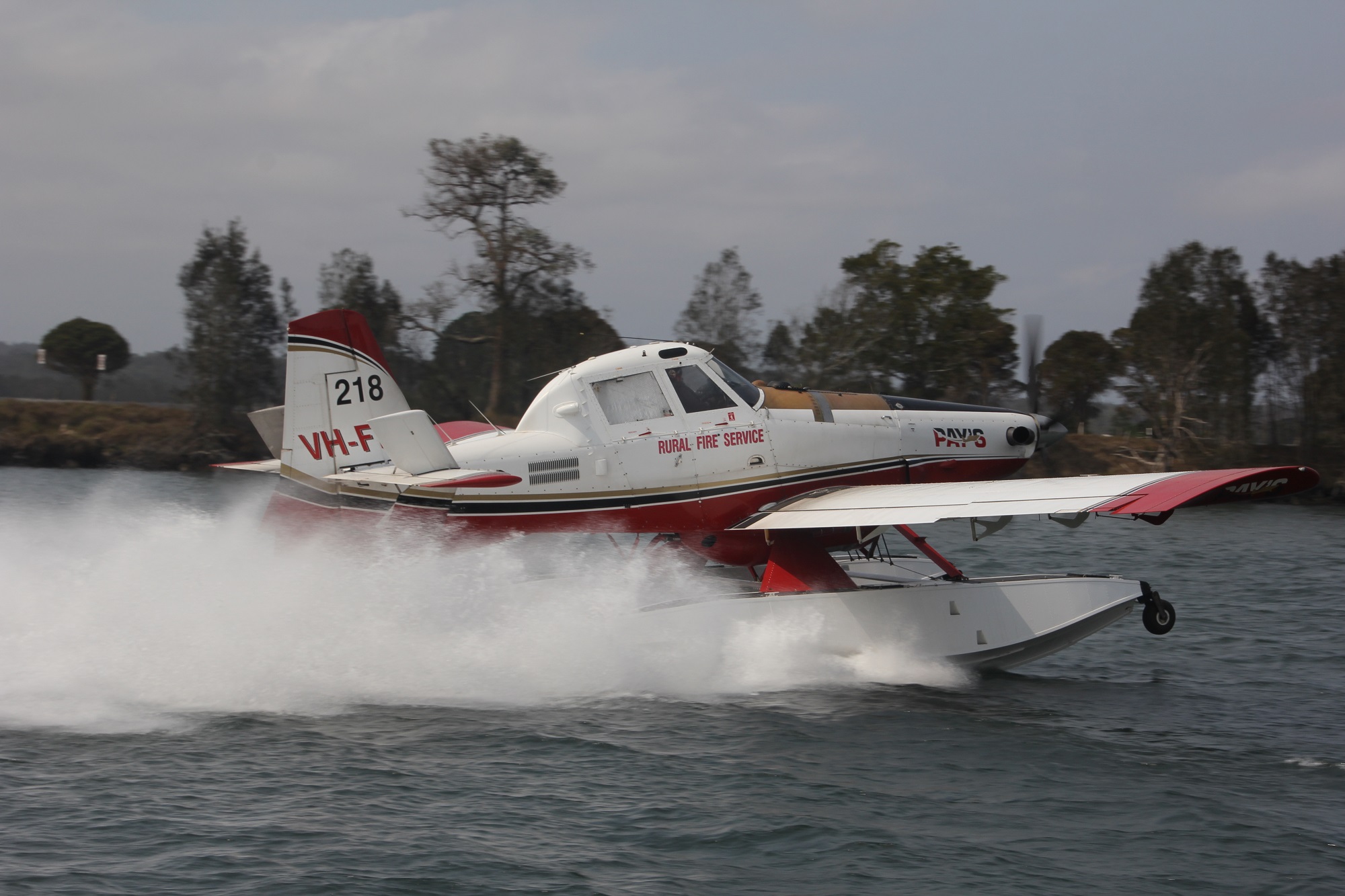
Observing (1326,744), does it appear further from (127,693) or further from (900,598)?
(127,693)

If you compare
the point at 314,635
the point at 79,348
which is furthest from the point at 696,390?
the point at 79,348

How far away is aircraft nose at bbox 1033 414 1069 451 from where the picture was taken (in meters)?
12.0

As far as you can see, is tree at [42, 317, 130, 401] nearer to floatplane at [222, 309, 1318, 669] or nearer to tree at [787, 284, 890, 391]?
tree at [787, 284, 890, 391]

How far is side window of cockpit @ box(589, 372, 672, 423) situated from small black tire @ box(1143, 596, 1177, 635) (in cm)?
489

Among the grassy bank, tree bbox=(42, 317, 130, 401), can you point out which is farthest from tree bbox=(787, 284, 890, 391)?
tree bbox=(42, 317, 130, 401)

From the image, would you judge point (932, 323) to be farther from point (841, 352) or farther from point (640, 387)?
point (640, 387)

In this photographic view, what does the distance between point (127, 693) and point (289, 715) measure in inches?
50.3

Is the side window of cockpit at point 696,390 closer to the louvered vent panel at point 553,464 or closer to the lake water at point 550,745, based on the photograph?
the louvered vent panel at point 553,464

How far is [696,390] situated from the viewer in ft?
34.4

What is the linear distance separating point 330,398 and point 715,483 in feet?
12.0

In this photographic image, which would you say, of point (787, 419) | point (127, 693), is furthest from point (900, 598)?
point (127, 693)

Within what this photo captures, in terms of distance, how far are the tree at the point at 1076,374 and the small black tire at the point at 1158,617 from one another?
50.9 m

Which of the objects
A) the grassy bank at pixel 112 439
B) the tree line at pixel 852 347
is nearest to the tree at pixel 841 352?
the tree line at pixel 852 347

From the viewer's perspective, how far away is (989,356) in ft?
151
